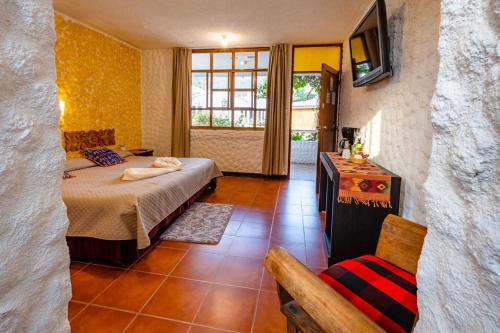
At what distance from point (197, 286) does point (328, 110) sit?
→ 342cm

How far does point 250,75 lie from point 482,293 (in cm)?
542

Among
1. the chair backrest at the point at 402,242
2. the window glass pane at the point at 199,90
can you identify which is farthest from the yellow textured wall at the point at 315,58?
the chair backrest at the point at 402,242

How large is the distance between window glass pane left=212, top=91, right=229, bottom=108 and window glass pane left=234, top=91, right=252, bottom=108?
19cm

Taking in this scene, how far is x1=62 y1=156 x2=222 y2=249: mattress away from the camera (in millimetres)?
2059

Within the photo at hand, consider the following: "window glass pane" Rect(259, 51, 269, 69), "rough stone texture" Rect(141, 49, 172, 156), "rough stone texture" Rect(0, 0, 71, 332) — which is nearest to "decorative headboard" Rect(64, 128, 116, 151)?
"rough stone texture" Rect(141, 49, 172, 156)

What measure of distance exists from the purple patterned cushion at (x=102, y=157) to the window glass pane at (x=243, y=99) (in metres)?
2.54

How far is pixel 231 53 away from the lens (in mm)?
5375

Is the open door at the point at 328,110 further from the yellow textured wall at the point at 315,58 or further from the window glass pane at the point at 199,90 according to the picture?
the window glass pane at the point at 199,90

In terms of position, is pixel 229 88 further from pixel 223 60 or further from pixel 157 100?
pixel 157 100

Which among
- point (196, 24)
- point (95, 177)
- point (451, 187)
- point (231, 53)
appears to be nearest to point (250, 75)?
point (231, 53)

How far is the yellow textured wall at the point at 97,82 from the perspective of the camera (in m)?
3.79

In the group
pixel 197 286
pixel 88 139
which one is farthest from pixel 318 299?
pixel 88 139

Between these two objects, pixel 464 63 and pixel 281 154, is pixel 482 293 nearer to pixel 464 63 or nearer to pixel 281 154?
pixel 464 63

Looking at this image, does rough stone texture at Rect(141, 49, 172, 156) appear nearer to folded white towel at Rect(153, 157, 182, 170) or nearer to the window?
the window
